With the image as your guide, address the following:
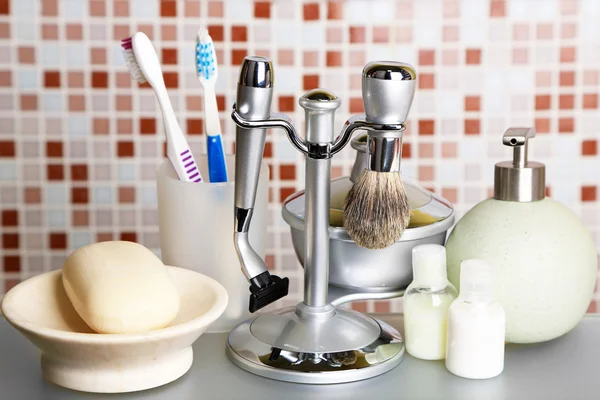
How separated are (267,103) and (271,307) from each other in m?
0.41

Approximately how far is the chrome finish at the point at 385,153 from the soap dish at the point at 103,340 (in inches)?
6.7

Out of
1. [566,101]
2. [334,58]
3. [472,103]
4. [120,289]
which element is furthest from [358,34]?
[120,289]

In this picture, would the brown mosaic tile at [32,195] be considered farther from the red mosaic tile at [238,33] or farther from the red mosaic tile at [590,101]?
the red mosaic tile at [590,101]

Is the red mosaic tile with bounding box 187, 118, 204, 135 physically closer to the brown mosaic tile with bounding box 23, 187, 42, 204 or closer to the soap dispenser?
the brown mosaic tile with bounding box 23, 187, 42, 204

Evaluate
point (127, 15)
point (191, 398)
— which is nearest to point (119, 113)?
point (127, 15)

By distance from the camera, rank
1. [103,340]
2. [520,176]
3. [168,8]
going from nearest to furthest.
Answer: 1. [103,340]
2. [520,176]
3. [168,8]

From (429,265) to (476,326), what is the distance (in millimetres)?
65

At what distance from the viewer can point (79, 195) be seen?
1.05 meters

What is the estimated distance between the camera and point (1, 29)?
1003mm

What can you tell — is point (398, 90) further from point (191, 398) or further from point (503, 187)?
point (191, 398)

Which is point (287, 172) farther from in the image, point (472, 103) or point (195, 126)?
point (472, 103)

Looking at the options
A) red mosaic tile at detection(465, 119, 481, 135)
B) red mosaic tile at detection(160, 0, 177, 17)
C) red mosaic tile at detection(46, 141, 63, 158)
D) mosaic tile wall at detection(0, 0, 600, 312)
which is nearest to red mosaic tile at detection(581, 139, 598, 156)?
mosaic tile wall at detection(0, 0, 600, 312)

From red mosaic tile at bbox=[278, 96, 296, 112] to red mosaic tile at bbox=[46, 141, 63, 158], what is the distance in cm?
26

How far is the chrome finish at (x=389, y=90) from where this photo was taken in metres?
0.67
